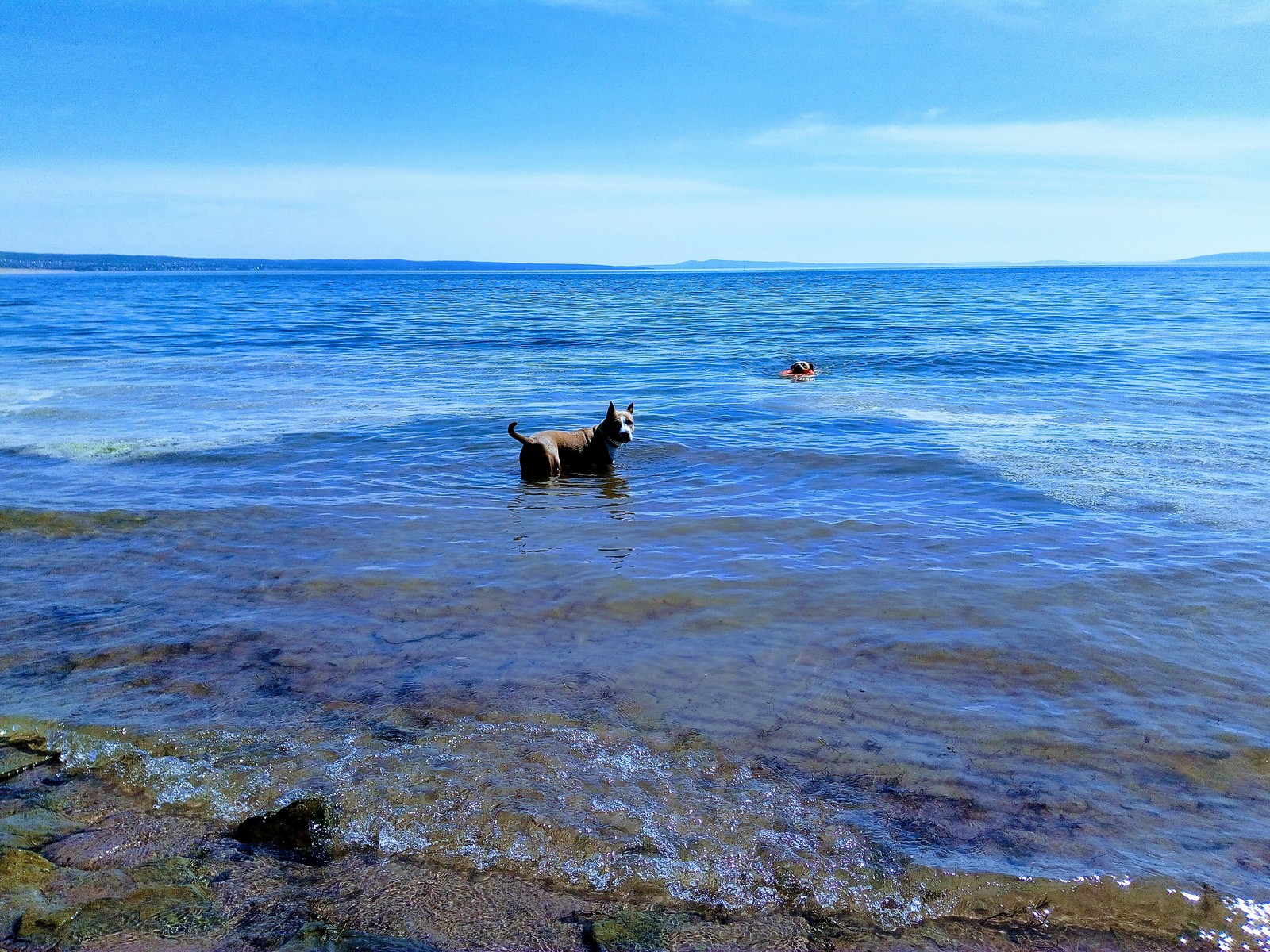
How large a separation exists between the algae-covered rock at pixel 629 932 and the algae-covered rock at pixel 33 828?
8.50 ft

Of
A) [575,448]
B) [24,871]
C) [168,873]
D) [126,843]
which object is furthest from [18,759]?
[575,448]

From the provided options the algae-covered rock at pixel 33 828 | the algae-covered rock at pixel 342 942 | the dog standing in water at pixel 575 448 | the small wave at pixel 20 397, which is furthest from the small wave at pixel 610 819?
the small wave at pixel 20 397

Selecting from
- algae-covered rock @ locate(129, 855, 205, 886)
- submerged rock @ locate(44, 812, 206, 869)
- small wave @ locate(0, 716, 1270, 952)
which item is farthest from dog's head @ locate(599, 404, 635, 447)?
algae-covered rock @ locate(129, 855, 205, 886)

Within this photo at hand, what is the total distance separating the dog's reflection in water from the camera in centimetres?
891

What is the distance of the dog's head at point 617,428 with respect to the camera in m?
12.0

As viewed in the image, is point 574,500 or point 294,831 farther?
point 574,500

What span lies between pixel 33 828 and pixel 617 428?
8.62m

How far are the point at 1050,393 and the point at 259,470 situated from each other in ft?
52.5

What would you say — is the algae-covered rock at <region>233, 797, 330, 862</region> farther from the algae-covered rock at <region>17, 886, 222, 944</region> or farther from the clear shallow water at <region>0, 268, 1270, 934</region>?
the algae-covered rock at <region>17, 886, 222, 944</region>

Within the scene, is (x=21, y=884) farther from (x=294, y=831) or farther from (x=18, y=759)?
(x=18, y=759)

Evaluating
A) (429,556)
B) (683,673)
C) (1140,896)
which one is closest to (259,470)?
(429,556)

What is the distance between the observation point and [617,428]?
1198 centimetres

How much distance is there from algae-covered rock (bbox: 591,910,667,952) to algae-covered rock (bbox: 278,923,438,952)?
653mm

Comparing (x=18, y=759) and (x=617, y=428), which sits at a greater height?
(x=617, y=428)
